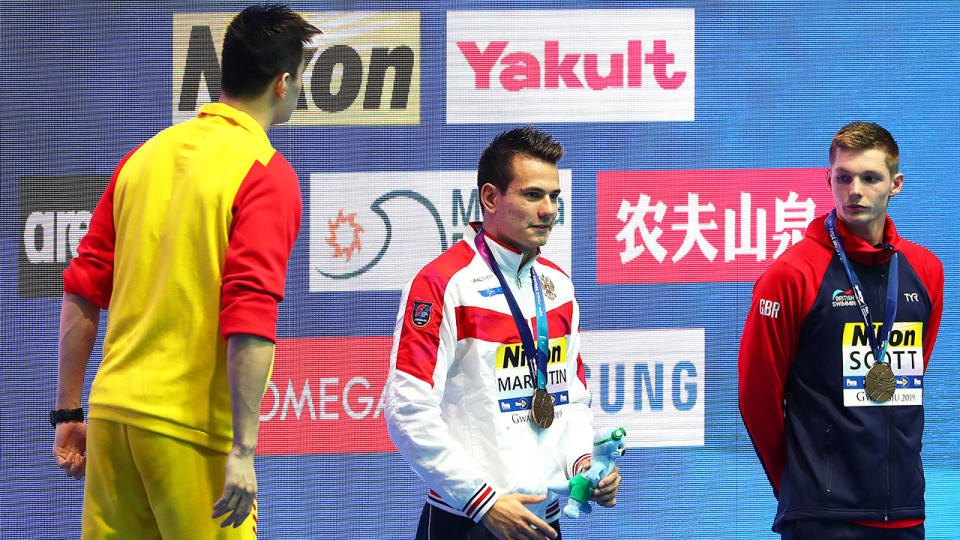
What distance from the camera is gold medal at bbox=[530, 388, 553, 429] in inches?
90.4

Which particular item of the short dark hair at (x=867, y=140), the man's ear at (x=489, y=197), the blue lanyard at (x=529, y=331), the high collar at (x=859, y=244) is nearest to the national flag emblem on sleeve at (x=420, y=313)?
the blue lanyard at (x=529, y=331)

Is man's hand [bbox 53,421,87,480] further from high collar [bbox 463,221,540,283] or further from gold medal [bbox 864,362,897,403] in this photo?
gold medal [bbox 864,362,897,403]

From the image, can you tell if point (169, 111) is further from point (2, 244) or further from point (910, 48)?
point (910, 48)

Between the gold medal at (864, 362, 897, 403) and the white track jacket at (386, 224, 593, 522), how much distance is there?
2.44 feet

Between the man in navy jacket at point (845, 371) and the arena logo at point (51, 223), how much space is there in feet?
9.04

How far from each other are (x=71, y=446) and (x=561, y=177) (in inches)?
96.8

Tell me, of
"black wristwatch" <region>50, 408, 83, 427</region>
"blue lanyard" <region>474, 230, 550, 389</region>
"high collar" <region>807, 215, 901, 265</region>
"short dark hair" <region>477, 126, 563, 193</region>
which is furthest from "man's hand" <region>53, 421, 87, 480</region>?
"high collar" <region>807, 215, 901, 265</region>

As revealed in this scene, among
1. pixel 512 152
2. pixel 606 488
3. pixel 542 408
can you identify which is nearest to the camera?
pixel 606 488

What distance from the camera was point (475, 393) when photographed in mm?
2250

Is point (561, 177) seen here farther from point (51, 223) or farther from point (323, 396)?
point (51, 223)

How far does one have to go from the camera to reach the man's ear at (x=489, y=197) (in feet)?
7.89

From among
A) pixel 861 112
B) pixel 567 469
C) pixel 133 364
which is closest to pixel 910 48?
pixel 861 112

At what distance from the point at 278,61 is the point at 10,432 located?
109 inches

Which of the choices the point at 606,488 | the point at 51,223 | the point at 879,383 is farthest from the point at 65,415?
the point at 51,223
